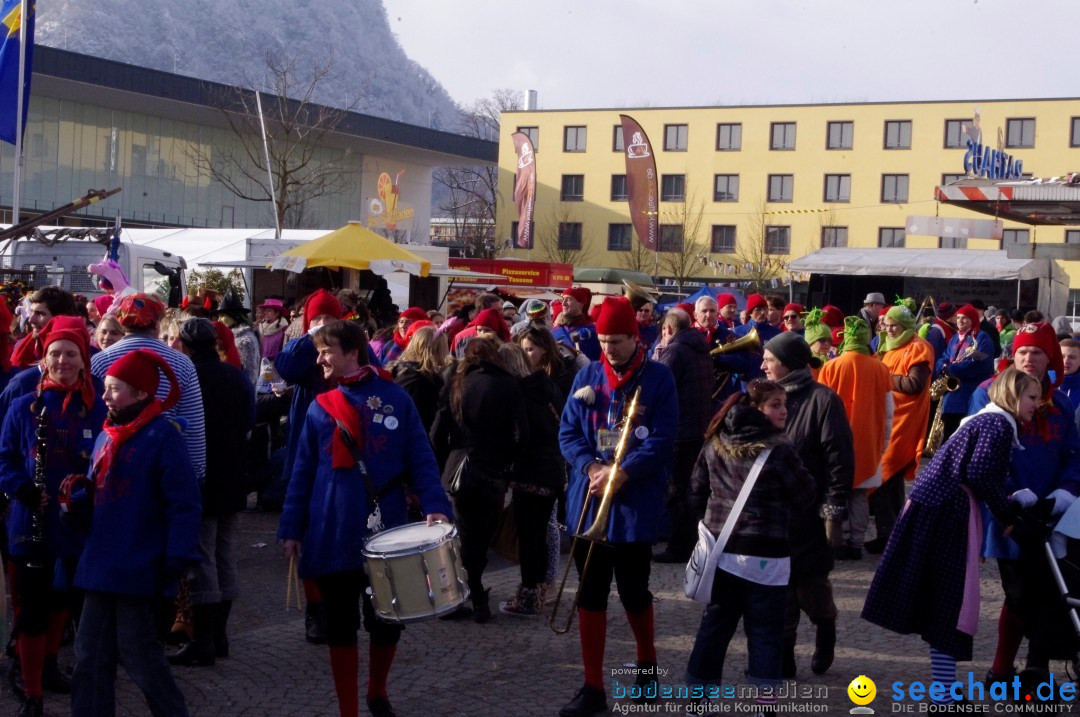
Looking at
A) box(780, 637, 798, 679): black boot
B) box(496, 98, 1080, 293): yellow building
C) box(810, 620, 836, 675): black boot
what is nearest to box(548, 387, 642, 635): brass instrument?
Result: box(780, 637, 798, 679): black boot

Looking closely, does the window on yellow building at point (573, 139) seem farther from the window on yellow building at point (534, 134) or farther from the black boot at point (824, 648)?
the black boot at point (824, 648)

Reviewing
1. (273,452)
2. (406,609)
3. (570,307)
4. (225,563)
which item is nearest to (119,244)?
(273,452)

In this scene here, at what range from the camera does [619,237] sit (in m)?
65.3

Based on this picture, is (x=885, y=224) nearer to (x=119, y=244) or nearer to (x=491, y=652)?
(x=119, y=244)

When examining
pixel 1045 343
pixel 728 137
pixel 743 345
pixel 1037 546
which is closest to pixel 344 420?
pixel 1037 546

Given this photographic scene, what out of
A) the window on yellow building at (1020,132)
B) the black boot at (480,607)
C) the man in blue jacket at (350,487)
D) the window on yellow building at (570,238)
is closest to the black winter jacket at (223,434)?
the man in blue jacket at (350,487)

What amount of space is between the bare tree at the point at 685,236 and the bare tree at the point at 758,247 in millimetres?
2009

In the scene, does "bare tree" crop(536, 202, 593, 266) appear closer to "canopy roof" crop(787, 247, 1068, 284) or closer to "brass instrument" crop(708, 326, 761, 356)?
"canopy roof" crop(787, 247, 1068, 284)

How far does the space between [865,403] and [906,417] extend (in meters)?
1.36

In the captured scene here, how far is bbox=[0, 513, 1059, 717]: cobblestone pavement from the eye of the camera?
5.83 m

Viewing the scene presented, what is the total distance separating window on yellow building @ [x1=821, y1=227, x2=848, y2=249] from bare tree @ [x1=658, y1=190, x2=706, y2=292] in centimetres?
598

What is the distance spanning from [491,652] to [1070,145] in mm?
56064

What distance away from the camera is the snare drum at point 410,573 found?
16.2ft

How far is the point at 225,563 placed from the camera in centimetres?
671
